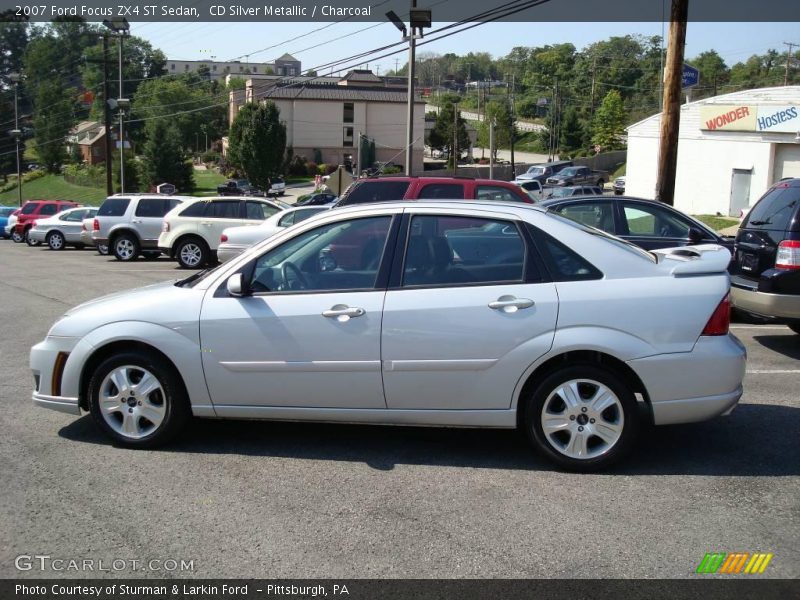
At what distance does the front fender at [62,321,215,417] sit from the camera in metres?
5.65

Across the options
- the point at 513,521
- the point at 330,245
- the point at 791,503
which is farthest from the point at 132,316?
the point at 791,503

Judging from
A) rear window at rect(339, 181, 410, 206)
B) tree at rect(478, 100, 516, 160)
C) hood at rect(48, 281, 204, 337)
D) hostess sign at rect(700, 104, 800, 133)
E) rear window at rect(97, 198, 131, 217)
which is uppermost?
tree at rect(478, 100, 516, 160)

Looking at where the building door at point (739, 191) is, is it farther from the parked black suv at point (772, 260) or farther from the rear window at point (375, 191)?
the parked black suv at point (772, 260)

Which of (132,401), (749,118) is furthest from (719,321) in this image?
(749,118)

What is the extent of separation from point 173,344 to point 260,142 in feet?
238

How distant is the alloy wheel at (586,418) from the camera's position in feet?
17.3

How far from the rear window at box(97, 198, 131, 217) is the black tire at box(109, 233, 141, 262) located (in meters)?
0.64

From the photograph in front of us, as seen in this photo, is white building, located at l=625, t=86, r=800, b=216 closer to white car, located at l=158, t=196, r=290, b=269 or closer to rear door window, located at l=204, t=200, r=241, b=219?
white car, located at l=158, t=196, r=290, b=269

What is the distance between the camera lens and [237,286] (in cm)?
553

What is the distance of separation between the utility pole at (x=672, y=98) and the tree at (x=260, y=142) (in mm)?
63426

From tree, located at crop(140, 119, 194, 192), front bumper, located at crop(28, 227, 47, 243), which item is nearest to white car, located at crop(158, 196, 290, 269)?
front bumper, located at crop(28, 227, 47, 243)

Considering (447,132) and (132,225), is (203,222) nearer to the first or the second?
(132,225)

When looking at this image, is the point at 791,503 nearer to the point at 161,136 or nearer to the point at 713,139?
the point at 713,139

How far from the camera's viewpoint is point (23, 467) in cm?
→ 549
